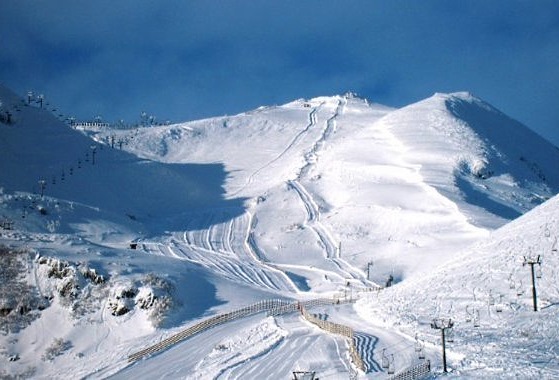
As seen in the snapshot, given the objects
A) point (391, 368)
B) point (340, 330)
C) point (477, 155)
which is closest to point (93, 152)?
point (477, 155)

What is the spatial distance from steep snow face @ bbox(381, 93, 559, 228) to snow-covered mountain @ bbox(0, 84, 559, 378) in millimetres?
507

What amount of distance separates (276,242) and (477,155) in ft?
145

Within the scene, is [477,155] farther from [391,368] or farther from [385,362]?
[391,368]

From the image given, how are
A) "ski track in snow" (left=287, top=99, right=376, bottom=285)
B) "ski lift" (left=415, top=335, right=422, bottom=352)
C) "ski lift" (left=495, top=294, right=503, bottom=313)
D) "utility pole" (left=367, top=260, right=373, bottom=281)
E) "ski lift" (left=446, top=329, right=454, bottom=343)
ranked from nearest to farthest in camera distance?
"ski lift" (left=415, top=335, right=422, bottom=352) < "ski lift" (left=446, top=329, right=454, bottom=343) < "ski lift" (left=495, top=294, right=503, bottom=313) < "utility pole" (left=367, top=260, right=373, bottom=281) < "ski track in snow" (left=287, top=99, right=376, bottom=285)

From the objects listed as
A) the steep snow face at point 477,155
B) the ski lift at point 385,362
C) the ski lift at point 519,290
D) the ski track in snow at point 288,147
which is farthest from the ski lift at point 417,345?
the ski track in snow at point 288,147

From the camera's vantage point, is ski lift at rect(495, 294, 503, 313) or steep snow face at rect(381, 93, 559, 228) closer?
ski lift at rect(495, 294, 503, 313)

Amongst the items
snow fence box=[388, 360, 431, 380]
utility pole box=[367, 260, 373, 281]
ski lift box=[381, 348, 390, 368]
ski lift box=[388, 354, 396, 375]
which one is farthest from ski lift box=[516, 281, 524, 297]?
utility pole box=[367, 260, 373, 281]

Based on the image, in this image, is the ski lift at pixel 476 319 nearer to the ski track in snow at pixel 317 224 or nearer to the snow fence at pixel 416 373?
the snow fence at pixel 416 373

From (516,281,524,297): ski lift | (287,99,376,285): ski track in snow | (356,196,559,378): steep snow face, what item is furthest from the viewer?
(287,99,376,285): ski track in snow

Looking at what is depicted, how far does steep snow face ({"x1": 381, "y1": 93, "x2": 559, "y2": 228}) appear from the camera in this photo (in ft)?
287

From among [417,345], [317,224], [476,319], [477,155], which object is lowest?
[417,345]

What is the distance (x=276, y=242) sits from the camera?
254 ft

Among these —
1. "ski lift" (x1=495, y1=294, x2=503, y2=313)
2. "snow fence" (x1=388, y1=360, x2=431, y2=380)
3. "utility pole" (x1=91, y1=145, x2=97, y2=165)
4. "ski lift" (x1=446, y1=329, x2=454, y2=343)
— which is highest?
"utility pole" (x1=91, y1=145, x2=97, y2=165)

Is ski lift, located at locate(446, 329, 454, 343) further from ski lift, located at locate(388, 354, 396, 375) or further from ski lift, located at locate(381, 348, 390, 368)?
ski lift, located at locate(388, 354, 396, 375)
